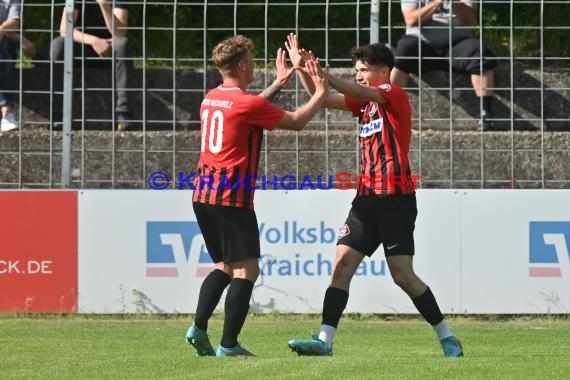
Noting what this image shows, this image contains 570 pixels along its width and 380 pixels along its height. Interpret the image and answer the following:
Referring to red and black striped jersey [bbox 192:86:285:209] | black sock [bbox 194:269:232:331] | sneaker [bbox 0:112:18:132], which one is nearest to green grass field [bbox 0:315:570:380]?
black sock [bbox 194:269:232:331]

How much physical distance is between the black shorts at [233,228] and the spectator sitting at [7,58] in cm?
521

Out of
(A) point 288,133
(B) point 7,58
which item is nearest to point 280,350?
(A) point 288,133

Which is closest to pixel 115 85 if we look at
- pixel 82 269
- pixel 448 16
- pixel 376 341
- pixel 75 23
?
pixel 75 23

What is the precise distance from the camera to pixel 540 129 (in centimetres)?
1308

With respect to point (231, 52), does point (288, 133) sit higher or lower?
lower

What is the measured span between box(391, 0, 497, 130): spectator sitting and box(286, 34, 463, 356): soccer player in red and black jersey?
4.08 meters

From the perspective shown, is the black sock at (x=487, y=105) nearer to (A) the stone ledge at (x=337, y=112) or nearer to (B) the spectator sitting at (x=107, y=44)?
(A) the stone ledge at (x=337, y=112)

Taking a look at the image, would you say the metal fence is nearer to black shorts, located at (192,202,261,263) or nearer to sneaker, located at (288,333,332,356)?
black shorts, located at (192,202,261,263)

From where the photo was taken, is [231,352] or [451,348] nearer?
[231,352]

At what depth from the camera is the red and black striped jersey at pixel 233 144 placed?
8.12 m

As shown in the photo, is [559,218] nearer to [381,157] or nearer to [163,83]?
[381,157]

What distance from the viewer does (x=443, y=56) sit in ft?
42.2

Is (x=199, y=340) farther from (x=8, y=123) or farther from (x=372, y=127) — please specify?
(x=8, y=123)

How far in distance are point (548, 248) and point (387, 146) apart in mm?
3613
